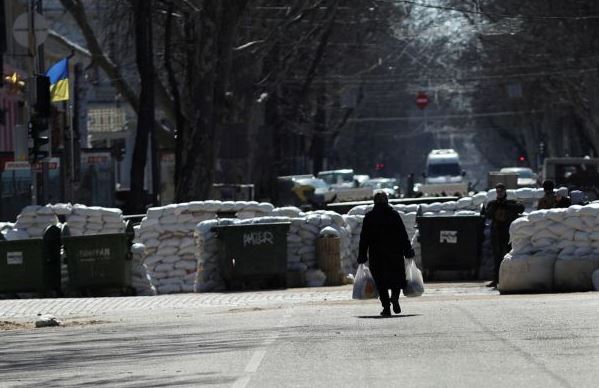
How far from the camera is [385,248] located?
18594mm

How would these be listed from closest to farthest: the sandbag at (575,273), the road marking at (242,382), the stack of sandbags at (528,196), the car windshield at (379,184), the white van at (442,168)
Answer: the road marking at (242,382) → the sandbag at (575,273) → the stack of sandbags at (528,196) → the car windshield at (379,184) → the white van at (442,168)

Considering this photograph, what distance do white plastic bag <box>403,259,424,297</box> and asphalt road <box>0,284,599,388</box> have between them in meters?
0.27

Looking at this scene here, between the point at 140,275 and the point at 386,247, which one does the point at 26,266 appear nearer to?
the point at 140,275

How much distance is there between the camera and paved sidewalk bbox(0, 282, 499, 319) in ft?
77.9

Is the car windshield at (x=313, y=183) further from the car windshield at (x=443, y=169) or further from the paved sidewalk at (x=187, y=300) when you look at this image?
the paved sidewalk at (x=187, y=300)

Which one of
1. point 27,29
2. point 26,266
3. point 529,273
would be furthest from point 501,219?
point 27,29

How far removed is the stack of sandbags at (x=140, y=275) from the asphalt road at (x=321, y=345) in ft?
15.6

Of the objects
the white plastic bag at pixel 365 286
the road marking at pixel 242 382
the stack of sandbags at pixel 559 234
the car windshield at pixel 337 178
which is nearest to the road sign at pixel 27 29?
the stack of sandbags at pixel 559 234

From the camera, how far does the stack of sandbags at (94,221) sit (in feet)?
96.3

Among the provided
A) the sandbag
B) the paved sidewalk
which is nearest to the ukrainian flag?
the paved sidewalk

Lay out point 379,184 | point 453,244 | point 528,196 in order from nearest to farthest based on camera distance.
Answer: point 453,244, point 528,196, point 379,184

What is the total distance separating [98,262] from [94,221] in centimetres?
220

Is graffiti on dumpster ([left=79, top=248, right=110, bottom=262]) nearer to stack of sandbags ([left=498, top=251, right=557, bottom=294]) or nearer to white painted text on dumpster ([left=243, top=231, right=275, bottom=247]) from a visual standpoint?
white painted text on dumpster ([left=243, top=231, right=275, bottom=247])

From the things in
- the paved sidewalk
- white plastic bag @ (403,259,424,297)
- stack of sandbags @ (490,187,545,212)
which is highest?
stack of sandbags @ (490,187,545,212)
